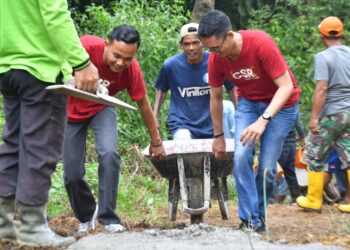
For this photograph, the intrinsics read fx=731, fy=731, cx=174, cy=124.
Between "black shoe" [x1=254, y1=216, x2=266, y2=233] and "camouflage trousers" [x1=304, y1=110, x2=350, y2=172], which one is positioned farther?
"camouflage trousers" [x1=304, y1=110, x2=350, y2=172]

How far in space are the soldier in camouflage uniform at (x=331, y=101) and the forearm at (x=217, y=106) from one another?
5.30 feet

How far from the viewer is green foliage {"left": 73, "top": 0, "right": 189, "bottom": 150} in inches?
443

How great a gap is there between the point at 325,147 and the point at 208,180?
1859mm

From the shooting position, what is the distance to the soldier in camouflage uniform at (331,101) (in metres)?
7.61

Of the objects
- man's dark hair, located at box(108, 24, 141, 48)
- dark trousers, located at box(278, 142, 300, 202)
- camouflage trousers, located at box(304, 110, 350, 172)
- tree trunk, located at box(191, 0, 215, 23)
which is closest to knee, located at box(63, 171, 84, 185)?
man's dark hair, located at box(108, 24, 141, 48)

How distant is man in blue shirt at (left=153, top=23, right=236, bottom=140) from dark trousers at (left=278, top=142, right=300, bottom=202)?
1.50m

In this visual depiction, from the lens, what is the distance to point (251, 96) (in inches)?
240

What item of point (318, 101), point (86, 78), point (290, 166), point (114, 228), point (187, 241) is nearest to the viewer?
point (86, 78)

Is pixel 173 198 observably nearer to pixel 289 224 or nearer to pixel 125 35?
pixel 289 224

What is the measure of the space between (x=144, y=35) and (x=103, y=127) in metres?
6.66

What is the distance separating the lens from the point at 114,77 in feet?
19.3

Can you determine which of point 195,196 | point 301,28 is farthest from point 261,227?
point 301,28

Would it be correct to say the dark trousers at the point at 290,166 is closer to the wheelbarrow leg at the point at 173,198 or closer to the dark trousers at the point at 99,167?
the wheelbarrow leg at the point at 173,198

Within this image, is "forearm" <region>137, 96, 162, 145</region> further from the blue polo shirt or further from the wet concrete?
the blue polo shirt
